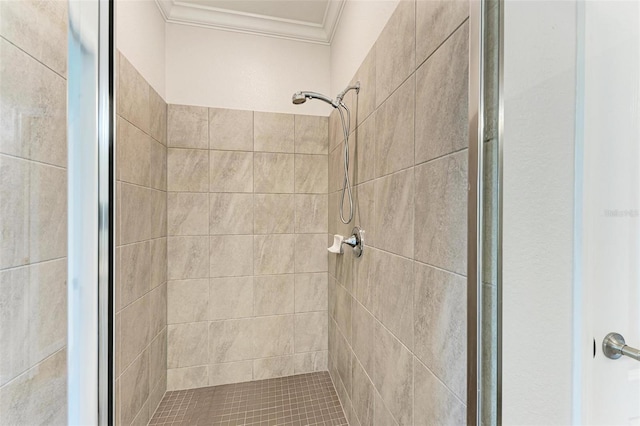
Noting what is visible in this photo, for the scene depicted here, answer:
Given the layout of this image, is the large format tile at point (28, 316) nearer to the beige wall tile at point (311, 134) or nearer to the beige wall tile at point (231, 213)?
the beige wall tile at point (231, 213)

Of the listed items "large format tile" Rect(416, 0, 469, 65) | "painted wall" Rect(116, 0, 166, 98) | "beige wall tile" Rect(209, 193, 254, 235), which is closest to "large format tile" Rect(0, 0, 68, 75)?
"painted wall" Rect(116, 0, 166, 98)

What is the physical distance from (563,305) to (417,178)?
445 millimetres

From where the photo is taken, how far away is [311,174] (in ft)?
6.40

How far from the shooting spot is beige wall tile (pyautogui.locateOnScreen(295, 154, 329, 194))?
193 cm

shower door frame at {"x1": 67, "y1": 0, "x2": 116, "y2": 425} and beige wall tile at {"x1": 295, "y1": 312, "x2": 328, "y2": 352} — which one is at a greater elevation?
shower door frame at {"x1": 67, "y1": 0, "x2": 116, "y2": 425}

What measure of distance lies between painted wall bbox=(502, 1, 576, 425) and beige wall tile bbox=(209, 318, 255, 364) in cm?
162

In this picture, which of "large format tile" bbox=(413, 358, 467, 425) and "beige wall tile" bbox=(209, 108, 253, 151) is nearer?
"large format tile" bbox=(413, 358, 467, 425)

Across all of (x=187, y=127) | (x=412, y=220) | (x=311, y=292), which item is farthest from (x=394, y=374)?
(x=187, y=127)

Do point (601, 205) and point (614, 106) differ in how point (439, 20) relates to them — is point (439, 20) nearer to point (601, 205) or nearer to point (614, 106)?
point (614, 106)

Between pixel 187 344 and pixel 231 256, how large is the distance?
617mm

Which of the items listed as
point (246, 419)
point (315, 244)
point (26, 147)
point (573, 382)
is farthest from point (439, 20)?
point (246, 419)

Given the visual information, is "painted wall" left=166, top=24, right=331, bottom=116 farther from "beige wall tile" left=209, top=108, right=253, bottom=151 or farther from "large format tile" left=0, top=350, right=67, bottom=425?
"large format tile" left=0, top=350, right=67, bottom=425

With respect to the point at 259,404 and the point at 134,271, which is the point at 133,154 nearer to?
the point at 134,271

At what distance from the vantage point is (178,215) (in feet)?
5.76
